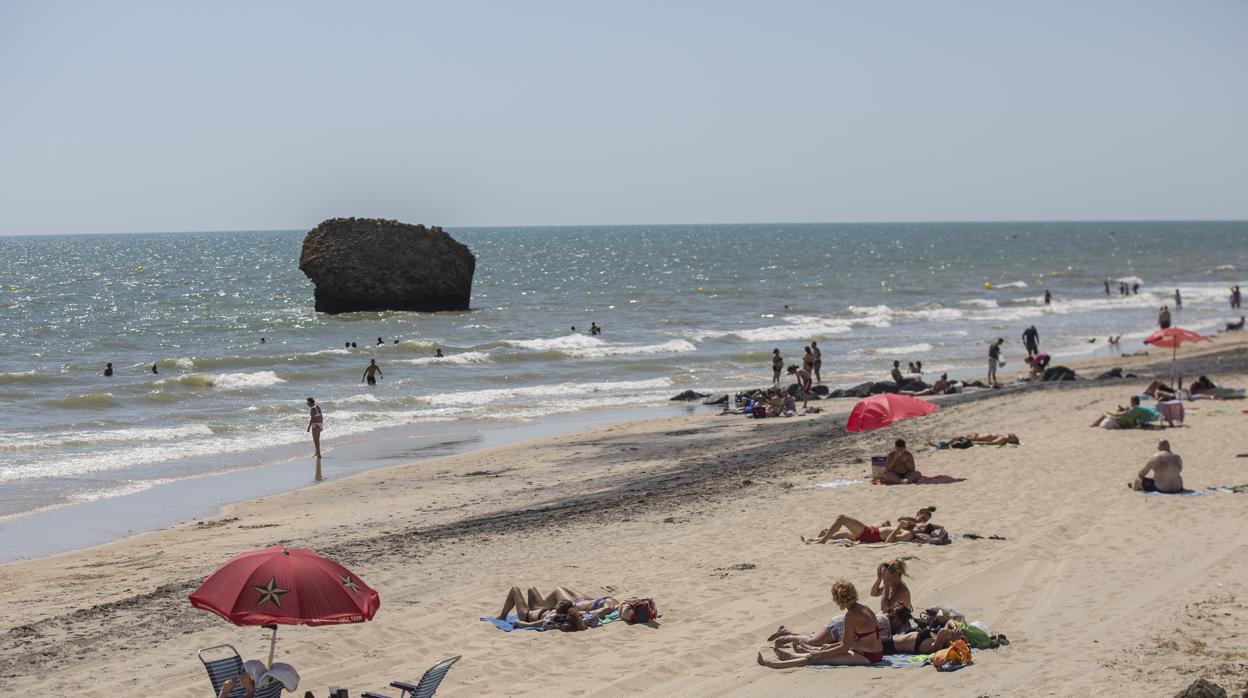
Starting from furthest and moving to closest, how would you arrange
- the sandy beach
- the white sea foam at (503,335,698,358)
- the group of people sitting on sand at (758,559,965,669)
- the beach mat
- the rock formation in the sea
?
1. the rock formation in the sea
2. the white sea foam at (503,335,698,358)
3. the beach mat
4. the group of people sitting on sand at (758,559,965,669)
5. the sandy beach

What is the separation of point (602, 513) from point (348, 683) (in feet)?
21.8

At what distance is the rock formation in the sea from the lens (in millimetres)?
51844

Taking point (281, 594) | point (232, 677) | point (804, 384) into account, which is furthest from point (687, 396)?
point (281, 594)

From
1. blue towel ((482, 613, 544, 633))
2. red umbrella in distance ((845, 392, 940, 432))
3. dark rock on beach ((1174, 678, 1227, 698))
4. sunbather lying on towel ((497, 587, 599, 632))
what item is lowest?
blue towel ((482, 613, 544, 633))

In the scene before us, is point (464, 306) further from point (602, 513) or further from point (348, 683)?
point (348, 683)

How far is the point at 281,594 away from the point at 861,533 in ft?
23.3

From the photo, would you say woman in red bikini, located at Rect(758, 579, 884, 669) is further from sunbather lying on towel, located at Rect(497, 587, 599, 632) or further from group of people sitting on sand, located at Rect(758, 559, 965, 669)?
sunbather lying on towel, located at Rect(497, 587, 599, 632)

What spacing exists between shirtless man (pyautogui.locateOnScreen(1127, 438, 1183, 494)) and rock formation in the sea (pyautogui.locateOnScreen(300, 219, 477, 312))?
41279 millimetres

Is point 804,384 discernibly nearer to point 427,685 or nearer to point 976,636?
point 976,636

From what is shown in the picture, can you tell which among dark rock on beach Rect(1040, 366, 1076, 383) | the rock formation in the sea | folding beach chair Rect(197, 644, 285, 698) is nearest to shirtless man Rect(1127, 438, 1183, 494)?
folding beach chair Rect(197, 644, 285, 698)

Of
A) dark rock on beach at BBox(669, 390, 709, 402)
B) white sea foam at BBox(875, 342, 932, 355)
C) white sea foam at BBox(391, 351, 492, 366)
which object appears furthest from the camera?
white sea foam at BBox(875, 342, 932, 355)

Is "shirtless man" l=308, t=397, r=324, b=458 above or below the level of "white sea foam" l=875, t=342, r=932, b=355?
above

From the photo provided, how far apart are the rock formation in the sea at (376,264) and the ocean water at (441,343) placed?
3.68ft

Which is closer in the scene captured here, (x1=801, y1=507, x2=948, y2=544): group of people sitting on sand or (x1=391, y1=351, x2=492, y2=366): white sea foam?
(x1=801, y1=507, x2=948, y2=544): group of people sitting on sand
